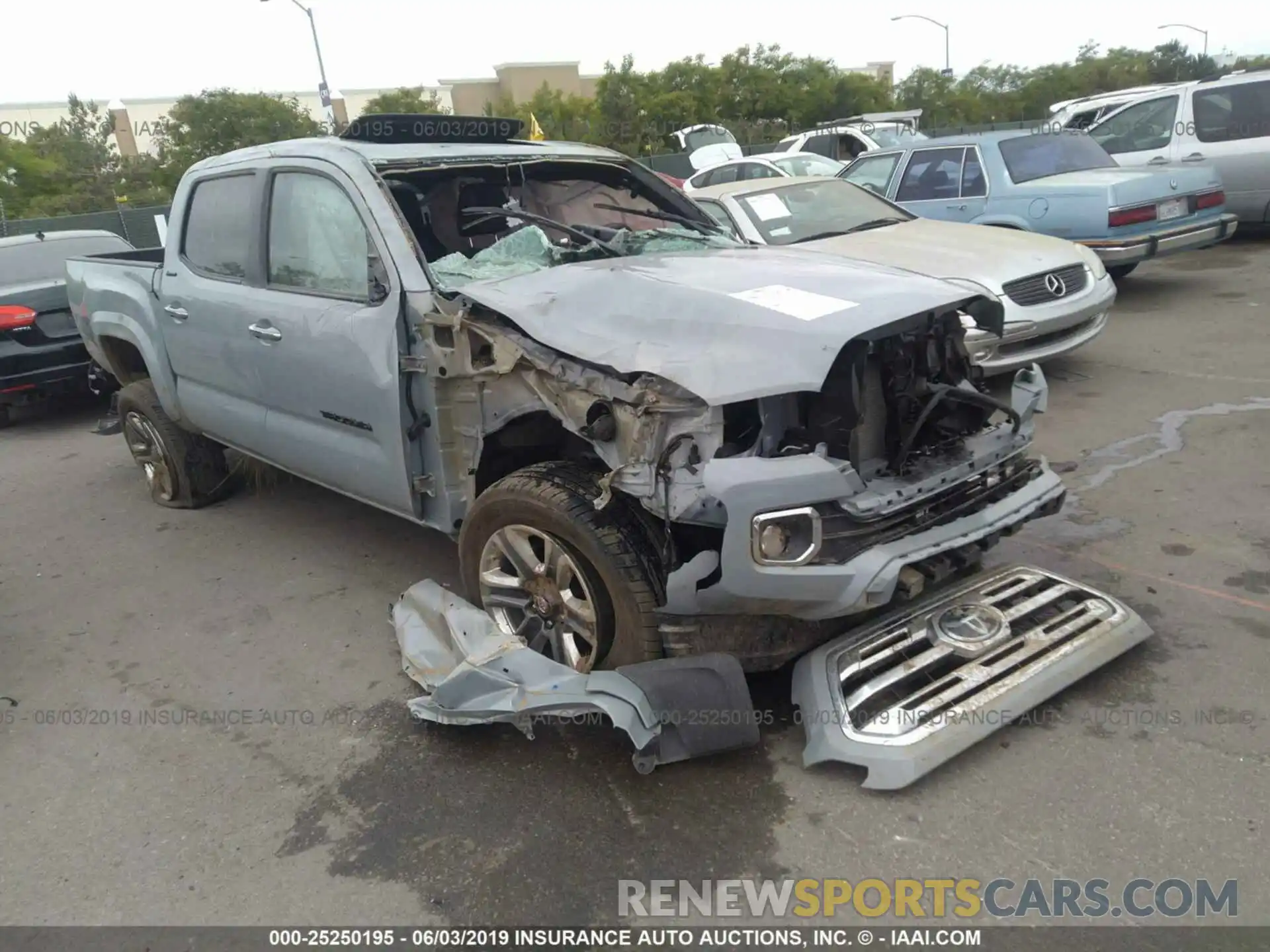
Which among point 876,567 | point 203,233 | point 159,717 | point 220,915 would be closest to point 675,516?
point 876,567

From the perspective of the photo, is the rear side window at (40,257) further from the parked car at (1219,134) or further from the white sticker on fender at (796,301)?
the parked car at (1219,134)

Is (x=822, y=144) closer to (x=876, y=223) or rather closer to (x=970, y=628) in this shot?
(x=876, y=223)

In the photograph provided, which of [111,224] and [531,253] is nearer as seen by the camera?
[531,253]

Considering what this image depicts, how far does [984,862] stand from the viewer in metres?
2.48

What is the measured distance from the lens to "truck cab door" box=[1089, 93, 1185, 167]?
10961mm

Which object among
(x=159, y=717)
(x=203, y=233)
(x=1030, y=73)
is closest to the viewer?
(x=159, y=717)

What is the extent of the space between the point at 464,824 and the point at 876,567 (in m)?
1.43

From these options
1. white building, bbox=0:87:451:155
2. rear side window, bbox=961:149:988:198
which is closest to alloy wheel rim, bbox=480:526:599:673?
rear side window, bbox=961:149:988:198

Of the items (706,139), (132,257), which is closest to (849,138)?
(706,139)

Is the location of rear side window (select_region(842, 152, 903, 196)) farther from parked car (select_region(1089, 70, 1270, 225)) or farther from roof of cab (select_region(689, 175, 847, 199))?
parked car (select_region(1089, 70, 1270, 225))

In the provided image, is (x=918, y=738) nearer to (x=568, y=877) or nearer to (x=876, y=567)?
(x=876, y=567)

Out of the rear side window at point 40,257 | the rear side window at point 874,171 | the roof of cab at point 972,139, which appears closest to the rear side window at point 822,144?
the rear side window at point 874,171

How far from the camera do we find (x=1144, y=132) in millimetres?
11289

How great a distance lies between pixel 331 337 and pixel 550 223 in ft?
3.43
